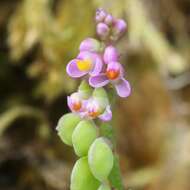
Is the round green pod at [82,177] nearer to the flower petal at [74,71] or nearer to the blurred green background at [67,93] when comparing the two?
the flower petal at [74,71]

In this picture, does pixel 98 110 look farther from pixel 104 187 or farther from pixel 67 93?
pixel 67 93

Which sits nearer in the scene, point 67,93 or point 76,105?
point 76,105

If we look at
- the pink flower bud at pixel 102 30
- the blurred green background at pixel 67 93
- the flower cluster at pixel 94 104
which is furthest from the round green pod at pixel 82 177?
the blurred green background at pixel 67 93

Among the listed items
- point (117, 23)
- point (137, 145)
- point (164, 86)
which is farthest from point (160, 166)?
point (117, 23)

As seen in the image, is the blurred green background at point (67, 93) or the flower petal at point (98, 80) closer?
the flower petal at point (98, 80)

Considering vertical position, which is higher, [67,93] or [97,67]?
[67,93]

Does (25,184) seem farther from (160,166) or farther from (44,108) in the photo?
(160,166)

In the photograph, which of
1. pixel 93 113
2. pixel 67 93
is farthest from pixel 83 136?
pixel 67 93
